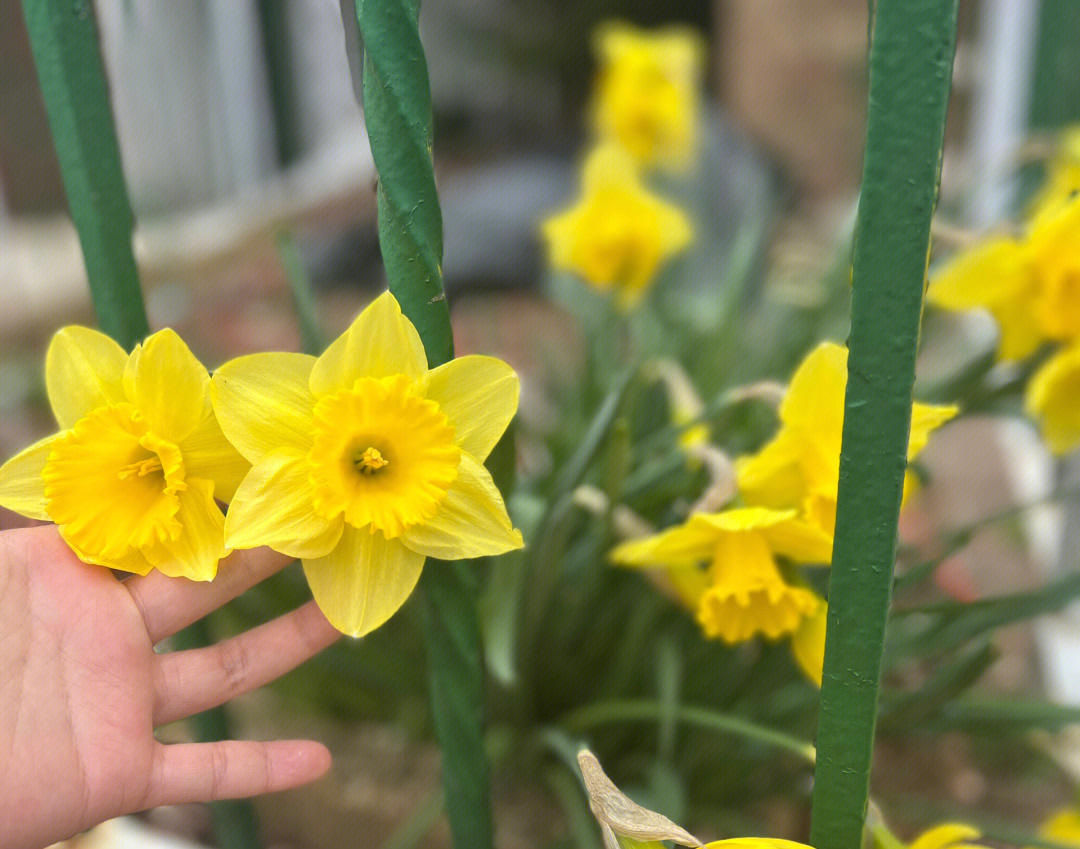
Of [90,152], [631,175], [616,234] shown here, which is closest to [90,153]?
[90,152]

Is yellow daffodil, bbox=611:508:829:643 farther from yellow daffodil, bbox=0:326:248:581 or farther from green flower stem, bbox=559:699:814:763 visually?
yellow daffodil, bbox=0:326:248:581

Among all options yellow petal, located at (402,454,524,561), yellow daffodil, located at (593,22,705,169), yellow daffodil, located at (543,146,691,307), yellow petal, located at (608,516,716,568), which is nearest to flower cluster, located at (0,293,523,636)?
yellow petal, located at (402,454,524,561)

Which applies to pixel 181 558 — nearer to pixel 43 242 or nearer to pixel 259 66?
pixel 43 242

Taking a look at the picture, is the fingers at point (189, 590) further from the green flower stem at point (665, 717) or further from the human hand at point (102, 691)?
the green flower stem at point (665, 717)

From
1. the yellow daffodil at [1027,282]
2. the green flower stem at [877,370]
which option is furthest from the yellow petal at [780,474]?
the yellow daffodil at [1027,282]

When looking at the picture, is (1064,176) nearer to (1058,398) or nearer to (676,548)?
(1058,398)

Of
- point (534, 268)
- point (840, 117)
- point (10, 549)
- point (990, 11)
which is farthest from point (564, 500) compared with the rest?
point (840, 117)
